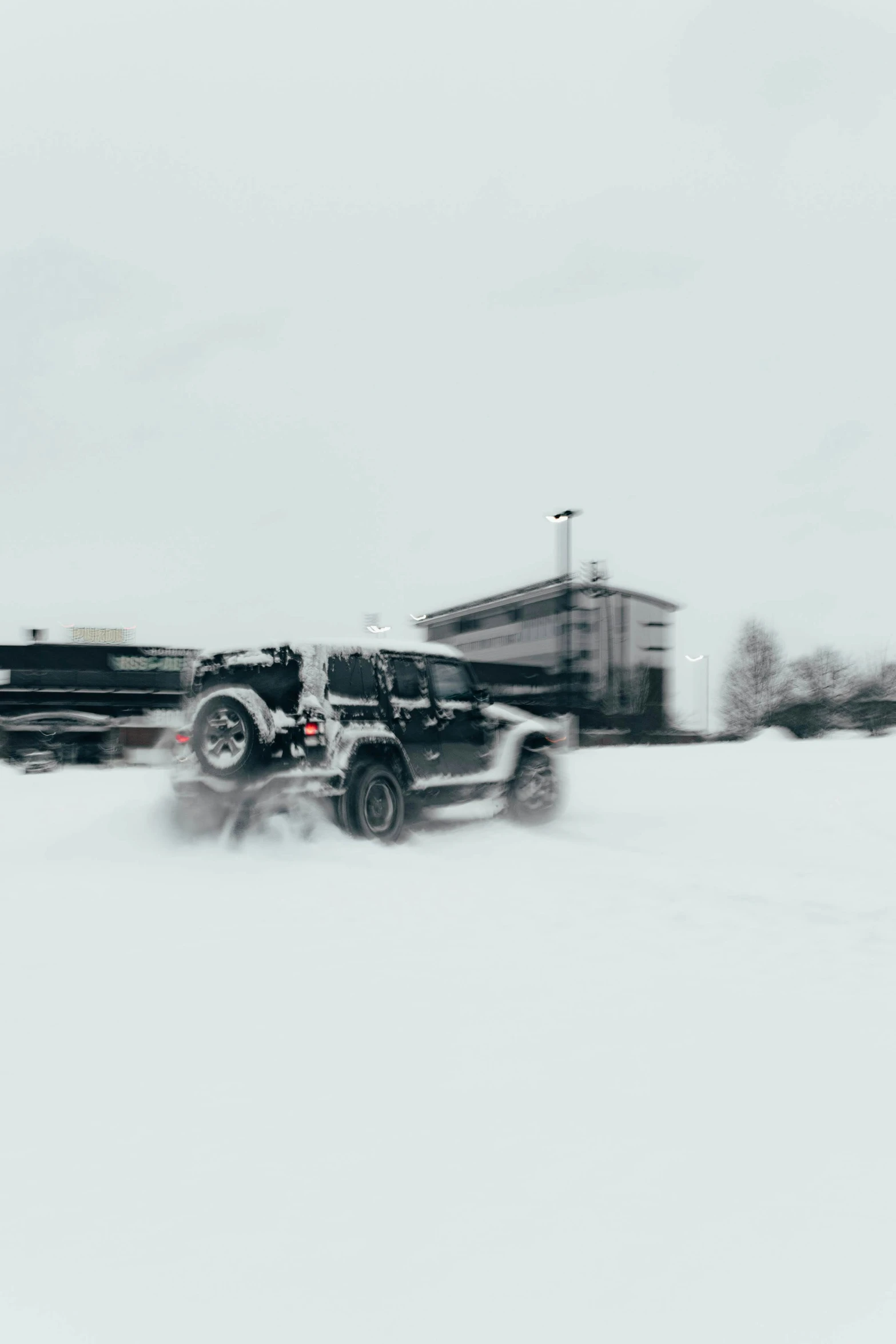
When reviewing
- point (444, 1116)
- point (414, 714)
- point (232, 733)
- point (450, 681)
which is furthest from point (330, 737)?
point (444, 1116)

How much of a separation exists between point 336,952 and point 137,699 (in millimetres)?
52853

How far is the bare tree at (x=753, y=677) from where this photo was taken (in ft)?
214

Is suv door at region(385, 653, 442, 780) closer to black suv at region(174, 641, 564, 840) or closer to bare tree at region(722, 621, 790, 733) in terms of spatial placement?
black suv at region(174, 641, 564, 840)

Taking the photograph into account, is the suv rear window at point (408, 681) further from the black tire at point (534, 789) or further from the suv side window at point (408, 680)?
the black tire at point (534, 789)

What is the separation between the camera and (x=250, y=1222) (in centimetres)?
249

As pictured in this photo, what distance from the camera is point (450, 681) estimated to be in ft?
31.5

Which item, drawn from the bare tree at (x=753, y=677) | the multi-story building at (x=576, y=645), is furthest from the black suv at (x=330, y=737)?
the bare tree at (x=753, y=677)

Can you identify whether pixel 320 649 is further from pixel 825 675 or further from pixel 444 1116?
pixel 825 675

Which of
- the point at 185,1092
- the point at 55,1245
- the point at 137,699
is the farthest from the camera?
the point at 137,699

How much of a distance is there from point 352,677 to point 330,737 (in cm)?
67

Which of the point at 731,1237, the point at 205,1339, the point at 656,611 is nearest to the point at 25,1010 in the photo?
the point at 205,1339

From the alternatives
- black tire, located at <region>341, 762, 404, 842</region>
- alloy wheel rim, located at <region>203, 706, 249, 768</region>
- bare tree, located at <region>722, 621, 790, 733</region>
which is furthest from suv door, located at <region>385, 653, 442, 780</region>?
bare tree, located at <region>722, 621, 790, 733</region>

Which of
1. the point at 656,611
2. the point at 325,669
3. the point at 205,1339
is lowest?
the point at 205,1339

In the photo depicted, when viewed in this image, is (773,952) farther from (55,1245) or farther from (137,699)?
(137,699)
